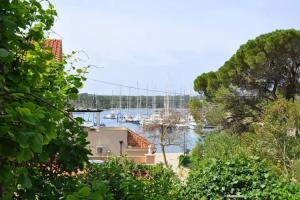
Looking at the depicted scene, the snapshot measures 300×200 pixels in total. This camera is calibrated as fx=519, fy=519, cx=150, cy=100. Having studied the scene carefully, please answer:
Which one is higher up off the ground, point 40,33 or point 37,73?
point 40,33

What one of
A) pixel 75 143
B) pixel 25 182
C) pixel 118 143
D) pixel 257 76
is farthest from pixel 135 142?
pixel 25 182

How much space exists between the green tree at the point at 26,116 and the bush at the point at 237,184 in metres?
4.11

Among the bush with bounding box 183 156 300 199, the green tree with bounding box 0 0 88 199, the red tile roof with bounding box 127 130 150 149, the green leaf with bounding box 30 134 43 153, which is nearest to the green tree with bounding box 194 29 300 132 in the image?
the red tile roof with bounding box 127 130 150 149

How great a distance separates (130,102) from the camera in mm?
51594

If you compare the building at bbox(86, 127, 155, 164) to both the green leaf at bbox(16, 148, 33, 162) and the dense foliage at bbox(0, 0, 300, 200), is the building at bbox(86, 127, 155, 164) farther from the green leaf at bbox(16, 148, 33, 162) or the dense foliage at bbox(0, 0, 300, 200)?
the green leaf at bbox(16, 148, 33, 162)

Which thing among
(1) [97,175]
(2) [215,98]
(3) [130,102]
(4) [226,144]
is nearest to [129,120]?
(3) [130,102]

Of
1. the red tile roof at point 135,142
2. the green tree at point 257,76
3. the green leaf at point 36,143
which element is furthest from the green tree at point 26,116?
the red tile roof at point 135,142

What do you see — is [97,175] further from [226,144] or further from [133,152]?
[133,152]

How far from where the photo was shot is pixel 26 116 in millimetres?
1175

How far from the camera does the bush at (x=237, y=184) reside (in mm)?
7074

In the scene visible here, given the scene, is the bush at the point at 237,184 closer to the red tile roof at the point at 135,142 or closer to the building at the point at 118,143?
the building at the point at 118,143

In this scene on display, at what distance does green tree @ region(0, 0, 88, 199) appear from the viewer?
1200 mm

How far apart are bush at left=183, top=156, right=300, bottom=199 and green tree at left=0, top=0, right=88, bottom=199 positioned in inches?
162

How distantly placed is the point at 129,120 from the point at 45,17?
52.5m
